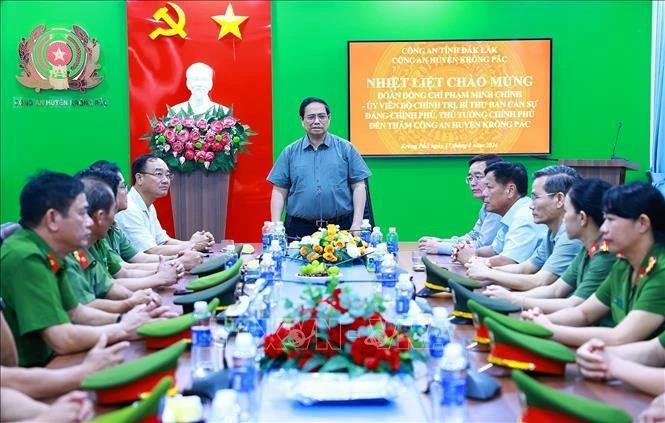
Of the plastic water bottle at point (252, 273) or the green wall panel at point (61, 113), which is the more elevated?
the green wall panel at point (61, 113)

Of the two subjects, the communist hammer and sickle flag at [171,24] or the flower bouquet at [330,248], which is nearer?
the flower bouquet at [330,248]

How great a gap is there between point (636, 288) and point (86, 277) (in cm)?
202

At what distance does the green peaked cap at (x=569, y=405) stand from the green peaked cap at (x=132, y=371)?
0.80 meters

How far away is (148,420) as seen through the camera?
159 cm

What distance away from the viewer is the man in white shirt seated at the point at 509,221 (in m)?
4.12

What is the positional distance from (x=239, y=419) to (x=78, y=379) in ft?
1.67

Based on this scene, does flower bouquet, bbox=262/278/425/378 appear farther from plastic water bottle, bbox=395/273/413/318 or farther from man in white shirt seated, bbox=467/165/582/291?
man in white shirt seated, bbox=467/165/582/291

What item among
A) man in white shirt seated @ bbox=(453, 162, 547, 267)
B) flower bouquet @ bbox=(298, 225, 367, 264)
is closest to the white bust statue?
man in white shirt seated @ bbox=(453, 162, 547, 267)

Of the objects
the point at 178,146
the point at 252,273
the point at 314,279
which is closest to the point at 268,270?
the point at 252,273

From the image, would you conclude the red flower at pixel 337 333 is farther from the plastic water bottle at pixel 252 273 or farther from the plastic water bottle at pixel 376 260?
the plastic water bottle at pixel 376 260

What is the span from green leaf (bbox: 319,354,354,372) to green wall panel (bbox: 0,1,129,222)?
18.2 feet

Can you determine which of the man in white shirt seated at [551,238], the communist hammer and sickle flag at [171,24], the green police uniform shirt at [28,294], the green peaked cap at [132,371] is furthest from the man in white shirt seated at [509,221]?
the communist hammer and sickle flag at [171,24]

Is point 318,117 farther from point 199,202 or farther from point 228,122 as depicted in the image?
point 199,202

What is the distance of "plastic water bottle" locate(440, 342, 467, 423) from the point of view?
1.78m
